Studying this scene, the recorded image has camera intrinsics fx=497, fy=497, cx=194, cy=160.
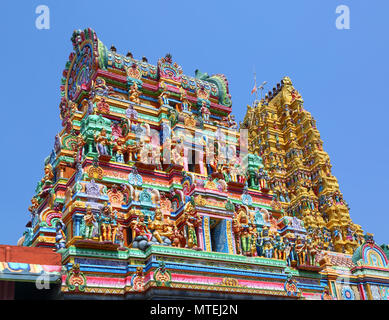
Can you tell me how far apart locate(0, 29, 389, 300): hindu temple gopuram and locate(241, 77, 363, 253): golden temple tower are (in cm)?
1163

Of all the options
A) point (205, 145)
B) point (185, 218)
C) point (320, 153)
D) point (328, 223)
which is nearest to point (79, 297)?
point (185, 218)

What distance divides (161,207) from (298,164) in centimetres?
2587

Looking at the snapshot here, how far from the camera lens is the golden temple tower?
43.3 meters

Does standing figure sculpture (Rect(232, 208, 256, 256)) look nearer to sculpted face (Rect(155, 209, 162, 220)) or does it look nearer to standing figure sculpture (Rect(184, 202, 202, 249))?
standing figure sculpture (Rect(184, 202, 202, 249))

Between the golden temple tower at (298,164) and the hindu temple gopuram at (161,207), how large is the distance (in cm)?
1163

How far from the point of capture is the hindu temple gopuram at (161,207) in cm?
2064

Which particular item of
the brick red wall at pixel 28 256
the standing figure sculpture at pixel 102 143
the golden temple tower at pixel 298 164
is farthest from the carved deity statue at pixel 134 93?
the golden temple tower at pixel 298 164

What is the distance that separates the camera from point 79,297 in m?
19.3

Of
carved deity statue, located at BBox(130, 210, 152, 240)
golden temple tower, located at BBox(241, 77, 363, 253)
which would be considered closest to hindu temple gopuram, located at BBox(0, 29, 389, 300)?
carved deity statue, located at BBox(130, 210, 152, 240)

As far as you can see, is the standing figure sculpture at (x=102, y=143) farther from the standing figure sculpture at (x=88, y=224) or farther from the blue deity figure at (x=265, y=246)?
the blue deity figure at (x=265, y=246)

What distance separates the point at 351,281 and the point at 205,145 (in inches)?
451

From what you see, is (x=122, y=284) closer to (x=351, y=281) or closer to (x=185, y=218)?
(x=185, y=218)

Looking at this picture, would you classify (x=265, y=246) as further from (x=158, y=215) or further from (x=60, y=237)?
(x=60, y=237)

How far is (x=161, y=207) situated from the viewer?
2573 cm
